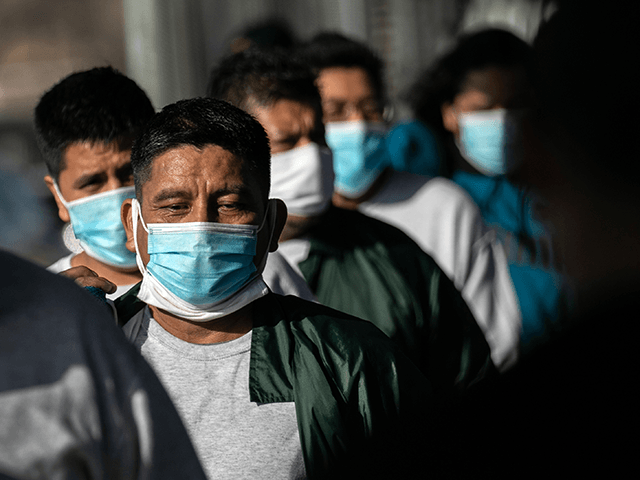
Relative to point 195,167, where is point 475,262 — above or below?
below

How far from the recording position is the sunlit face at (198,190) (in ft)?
7.11

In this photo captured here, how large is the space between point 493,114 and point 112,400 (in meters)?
3.78

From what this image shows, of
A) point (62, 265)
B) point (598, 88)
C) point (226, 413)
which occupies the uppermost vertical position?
point (598, 88)

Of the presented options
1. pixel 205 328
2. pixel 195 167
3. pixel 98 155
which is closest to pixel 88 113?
pixel 98 155

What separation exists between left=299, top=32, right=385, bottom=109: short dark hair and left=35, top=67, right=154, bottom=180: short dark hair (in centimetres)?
149

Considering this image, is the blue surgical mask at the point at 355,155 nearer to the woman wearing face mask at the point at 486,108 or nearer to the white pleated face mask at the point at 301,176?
the woman wearing face mask at the point at 486,108

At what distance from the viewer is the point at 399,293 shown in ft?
9.39

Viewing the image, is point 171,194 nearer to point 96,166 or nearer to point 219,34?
point 96,166

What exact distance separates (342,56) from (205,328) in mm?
2283

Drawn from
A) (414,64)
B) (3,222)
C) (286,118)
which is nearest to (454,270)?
(286,118)

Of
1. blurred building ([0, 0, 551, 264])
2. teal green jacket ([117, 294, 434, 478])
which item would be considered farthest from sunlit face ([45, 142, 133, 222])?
blurred building ([0, 0, 551, 264])

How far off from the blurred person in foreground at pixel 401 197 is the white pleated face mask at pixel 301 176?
0.67 metres

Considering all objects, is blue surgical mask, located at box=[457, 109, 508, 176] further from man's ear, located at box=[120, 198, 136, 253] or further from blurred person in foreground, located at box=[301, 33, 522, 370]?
man's ear, located at box=[120, 198, 136, 253]

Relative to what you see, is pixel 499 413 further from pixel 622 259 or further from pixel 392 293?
pixel 392 293
